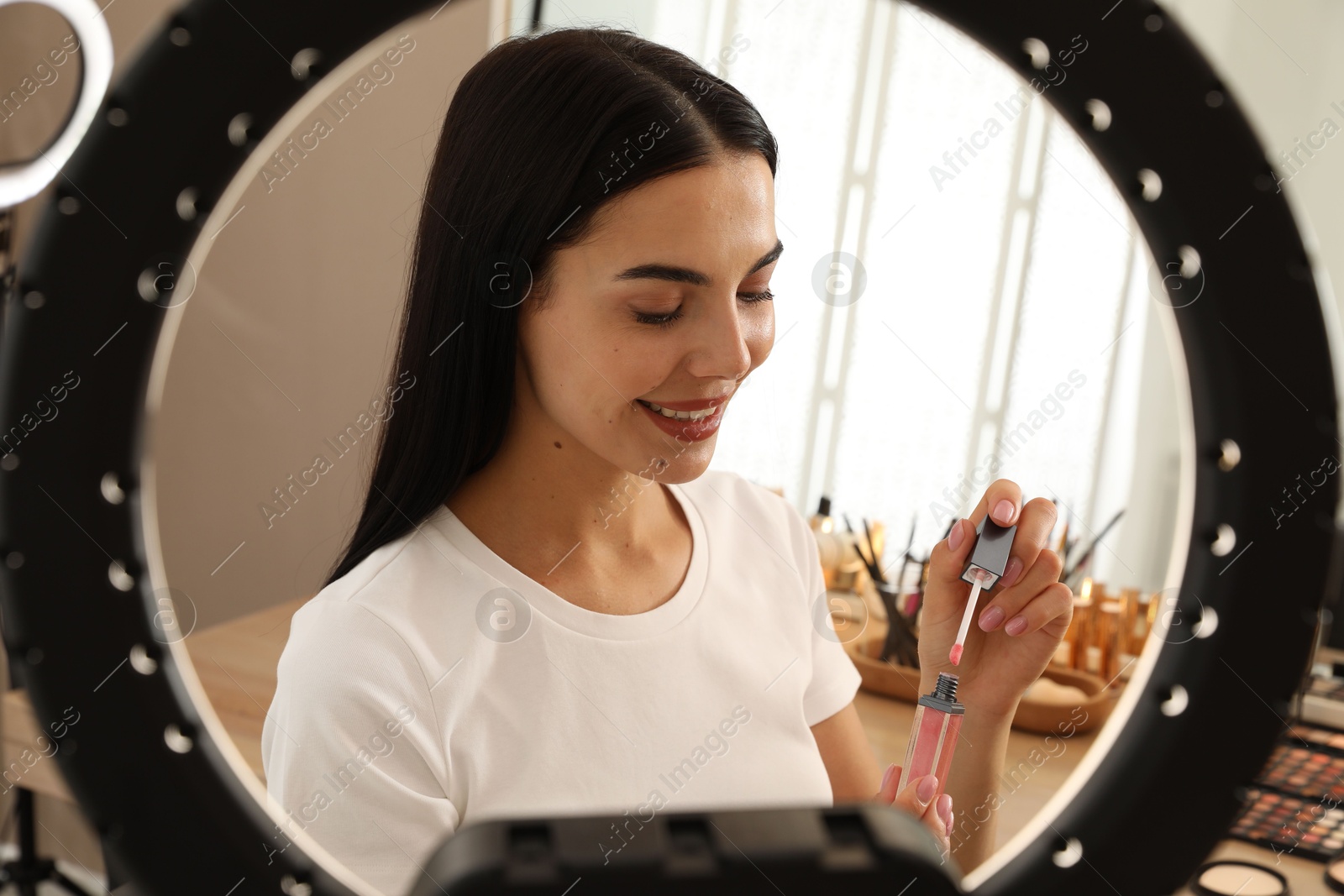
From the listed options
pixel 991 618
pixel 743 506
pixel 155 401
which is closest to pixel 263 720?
pixel 743 506

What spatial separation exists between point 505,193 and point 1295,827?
927 millimetres

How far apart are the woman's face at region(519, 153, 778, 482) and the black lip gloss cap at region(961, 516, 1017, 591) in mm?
129

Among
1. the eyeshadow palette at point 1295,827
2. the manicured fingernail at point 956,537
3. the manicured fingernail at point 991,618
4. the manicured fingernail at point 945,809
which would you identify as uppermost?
the manicured fingernail at point 956,537

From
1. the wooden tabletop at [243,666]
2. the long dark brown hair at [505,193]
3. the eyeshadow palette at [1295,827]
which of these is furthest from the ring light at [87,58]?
the eyeshadow palette at [1295,827]

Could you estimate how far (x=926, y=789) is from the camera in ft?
0.93

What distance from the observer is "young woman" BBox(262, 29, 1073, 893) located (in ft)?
1.48

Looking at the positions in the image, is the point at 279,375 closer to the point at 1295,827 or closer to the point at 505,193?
the point at 505,193

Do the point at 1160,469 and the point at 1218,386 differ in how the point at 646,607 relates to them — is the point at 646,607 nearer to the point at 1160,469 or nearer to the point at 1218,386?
the point at 1218,386

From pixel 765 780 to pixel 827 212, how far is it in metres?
1.31

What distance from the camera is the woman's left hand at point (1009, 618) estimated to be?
432mm

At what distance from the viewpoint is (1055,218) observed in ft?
5.89

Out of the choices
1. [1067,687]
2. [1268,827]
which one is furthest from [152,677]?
[1067,687]

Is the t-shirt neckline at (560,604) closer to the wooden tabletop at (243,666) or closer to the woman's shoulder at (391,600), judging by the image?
the woman's shoulder at (391,600)

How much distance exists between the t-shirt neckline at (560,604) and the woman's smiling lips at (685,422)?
0.10 metres
